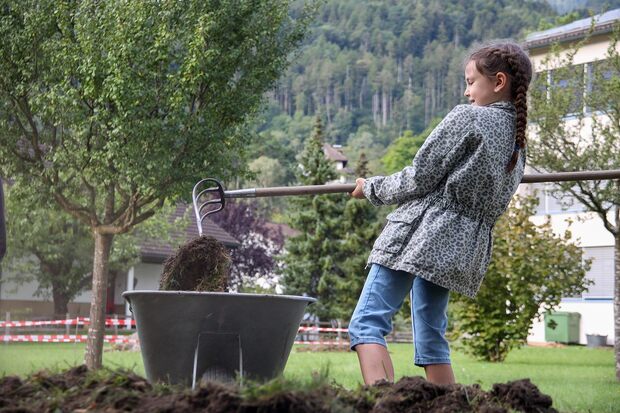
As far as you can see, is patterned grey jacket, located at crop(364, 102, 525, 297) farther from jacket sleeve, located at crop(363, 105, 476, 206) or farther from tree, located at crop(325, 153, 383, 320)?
tree, located at crop(325, 153, 383, 320)

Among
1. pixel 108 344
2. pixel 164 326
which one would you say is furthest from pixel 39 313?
pixel 164 326

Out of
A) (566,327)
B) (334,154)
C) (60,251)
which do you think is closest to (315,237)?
(60,251)

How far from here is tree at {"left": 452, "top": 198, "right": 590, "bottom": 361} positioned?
57.6ft

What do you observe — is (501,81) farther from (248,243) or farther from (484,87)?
(248,243)

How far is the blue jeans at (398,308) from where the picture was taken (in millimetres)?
4047

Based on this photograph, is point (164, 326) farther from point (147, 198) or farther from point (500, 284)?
point (500, 284)

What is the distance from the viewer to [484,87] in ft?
14.0

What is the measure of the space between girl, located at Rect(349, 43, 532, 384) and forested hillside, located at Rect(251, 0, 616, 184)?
107 metres

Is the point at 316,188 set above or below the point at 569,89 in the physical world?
below

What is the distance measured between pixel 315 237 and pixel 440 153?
3325cm

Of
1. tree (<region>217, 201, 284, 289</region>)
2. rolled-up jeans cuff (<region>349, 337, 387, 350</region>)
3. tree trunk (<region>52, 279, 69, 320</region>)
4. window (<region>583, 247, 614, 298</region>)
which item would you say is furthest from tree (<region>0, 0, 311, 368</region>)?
tree (<region>217, 201, 284, 289</region>)

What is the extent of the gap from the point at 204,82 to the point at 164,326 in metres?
10.0

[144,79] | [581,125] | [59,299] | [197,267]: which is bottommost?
[59,299]

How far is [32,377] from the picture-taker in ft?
9.95
